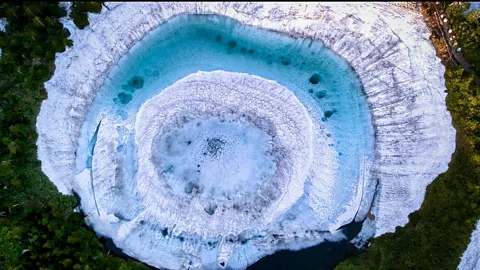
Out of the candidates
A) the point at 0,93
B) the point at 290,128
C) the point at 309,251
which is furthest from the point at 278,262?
the point at 0,93

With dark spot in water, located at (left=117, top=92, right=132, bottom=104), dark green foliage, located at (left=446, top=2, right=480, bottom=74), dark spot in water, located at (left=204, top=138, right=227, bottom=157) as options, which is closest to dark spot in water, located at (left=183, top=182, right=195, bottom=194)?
dark spot in water, located at (left=204, top=138, right=227, bottom=157)

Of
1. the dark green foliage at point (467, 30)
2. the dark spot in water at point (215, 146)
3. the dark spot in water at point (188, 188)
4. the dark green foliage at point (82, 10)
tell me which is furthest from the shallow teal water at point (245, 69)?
the dark green foliage at point (467, 30)

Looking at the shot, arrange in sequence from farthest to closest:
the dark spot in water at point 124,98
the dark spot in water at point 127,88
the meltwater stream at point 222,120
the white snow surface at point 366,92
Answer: the dark spot in water at point 127,88, the dark spot in water at point 124,98, the meltwater stream at point 222,120, the white snow surface at point 366,92

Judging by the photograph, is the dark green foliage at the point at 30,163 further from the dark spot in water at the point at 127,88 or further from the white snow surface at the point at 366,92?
the dark spot in water at the point at 127,88

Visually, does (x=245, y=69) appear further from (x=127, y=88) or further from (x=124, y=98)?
(x=124, y=98)

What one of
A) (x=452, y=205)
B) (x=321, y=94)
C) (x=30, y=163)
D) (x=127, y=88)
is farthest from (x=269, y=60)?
(x=30, y=163)
